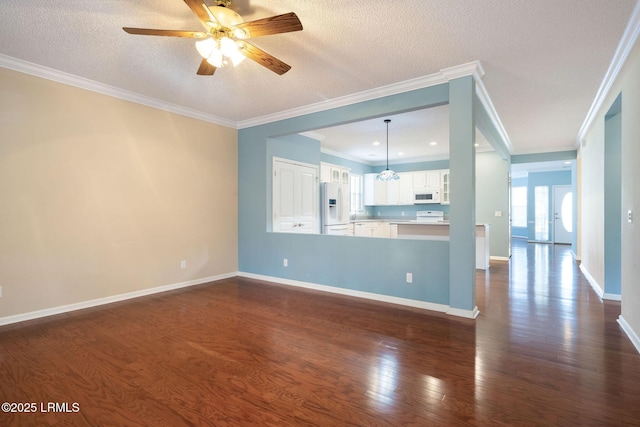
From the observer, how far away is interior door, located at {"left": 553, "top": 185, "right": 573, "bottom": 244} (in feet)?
34.0

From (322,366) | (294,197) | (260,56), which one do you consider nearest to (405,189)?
(294,197)

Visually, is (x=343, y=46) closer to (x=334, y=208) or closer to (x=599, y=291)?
(x=334, y=208)

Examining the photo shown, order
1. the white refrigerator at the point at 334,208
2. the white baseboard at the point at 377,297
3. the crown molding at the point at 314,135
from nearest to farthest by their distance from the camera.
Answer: the white baseboard at the point at 377,297
the crown molding at the point at 314,135
the white refrigerator at the point at 334,208

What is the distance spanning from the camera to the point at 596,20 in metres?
2.45

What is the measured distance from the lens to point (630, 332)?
277 cm

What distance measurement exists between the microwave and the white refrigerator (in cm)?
235

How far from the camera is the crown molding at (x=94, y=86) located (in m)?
3.16

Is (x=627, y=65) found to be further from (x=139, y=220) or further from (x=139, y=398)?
(x=139, y=220)

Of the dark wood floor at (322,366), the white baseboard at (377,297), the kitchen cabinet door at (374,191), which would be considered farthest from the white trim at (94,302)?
the kitchen cabinet door at (374,191)

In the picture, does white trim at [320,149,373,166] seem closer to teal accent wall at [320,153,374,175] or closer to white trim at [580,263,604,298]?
teal accent wall at [320,153,374,175]

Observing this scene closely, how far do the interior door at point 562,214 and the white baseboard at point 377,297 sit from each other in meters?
9.36

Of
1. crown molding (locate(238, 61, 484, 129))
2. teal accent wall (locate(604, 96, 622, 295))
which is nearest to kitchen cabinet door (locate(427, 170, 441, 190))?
teal accent wall (locate(604, 96, 622, 295))

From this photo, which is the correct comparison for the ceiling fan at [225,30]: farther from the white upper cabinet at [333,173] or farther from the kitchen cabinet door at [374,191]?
the kitchen cabinet door at [374,191]

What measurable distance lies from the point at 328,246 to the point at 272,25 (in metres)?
3.01
